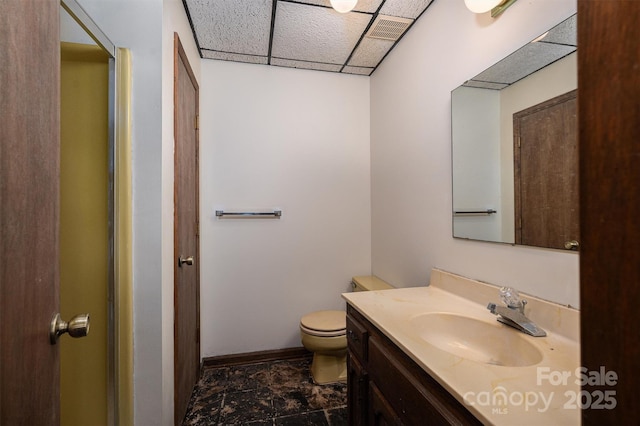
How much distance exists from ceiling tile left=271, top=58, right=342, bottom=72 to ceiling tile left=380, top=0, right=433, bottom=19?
663 mm

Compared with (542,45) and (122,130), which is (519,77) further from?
(122,130)

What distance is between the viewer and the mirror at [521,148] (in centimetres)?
91

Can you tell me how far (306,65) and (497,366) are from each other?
7.38 ft

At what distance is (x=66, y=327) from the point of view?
0.65 meters

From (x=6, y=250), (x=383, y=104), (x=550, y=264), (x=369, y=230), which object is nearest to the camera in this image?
(x=6, y=250)

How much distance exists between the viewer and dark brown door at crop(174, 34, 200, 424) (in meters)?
1.43

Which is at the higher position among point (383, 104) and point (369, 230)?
point (383, 104)

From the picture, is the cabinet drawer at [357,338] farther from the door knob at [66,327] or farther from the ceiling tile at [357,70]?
the ceiling tile at [357,70]

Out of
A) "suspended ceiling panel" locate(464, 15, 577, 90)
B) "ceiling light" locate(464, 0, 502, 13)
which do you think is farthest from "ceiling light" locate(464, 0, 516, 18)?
"suspended ceiling panel" locate(464, 15, 577, 90)

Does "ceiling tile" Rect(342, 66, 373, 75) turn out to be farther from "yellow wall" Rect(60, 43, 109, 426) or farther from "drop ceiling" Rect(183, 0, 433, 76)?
"yellow wall" Rect(60, 43, 109, 426)

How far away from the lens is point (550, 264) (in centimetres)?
95

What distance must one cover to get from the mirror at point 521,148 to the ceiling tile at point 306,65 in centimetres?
118

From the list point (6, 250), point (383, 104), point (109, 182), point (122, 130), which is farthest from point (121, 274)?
point (383, 104)

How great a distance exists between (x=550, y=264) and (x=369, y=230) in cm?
150
